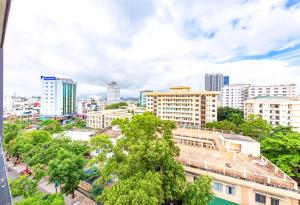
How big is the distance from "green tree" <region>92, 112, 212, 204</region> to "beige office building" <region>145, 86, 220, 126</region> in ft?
67.4

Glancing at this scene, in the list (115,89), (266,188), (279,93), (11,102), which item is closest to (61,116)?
(11,102)

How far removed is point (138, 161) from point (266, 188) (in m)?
4.65

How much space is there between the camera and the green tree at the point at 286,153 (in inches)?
317

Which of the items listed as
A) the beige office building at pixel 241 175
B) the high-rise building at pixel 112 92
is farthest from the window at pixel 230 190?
the high-rise building at pixel 112 92

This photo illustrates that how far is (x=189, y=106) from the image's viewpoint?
2670cm

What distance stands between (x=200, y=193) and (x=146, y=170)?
1.73 meters

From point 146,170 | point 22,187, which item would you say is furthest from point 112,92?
point 146,170

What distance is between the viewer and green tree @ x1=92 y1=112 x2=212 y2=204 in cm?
412

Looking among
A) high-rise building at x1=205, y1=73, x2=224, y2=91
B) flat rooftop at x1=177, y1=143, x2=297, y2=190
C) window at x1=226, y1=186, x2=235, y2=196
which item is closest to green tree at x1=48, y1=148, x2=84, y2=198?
flat rooftop at x1=177, y1=143, x2=297, y2=190

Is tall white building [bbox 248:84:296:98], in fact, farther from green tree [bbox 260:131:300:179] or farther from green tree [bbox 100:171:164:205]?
green tree [bbox 100:171:164:205]

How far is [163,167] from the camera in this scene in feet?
16.8

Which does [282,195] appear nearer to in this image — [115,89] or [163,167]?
[163,167]

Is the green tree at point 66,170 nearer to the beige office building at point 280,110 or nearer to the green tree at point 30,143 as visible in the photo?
the green tree at point 30,143

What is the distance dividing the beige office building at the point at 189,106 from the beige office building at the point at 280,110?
776 cm
